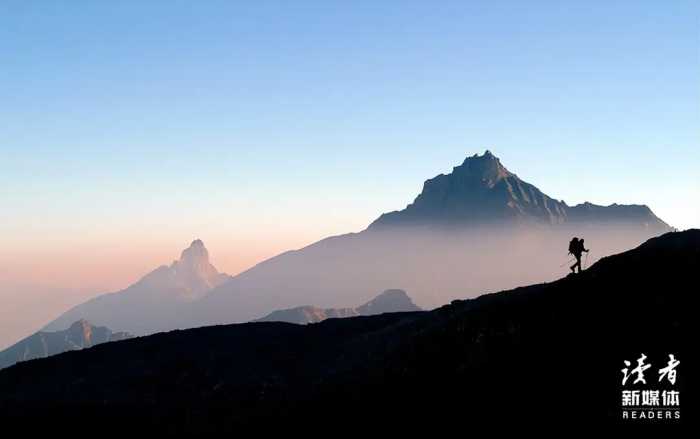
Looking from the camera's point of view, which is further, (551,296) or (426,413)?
(551,296)

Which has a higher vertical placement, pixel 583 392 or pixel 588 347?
pixel 588 347

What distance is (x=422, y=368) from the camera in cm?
2888

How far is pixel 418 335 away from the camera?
3781cm

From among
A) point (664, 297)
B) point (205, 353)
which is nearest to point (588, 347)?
point (664, 297)

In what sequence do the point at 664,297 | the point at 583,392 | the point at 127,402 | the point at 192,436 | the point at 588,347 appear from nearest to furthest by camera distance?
1. the point at 583,392
2. the point at 588,347
3. the point at 664,297
4. the point at 192,436
5. the point at 127,402

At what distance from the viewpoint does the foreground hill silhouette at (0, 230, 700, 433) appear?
21.8 meters

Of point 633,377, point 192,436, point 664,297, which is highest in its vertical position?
point 664,297

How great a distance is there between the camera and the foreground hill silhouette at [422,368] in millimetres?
21844

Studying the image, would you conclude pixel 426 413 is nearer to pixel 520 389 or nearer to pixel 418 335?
pixel 520 389

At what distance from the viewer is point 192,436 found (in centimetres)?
2936

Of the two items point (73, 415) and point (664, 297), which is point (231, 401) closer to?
point (73, 415)

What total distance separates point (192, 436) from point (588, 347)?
798 inches

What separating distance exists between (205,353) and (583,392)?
36.5 metres

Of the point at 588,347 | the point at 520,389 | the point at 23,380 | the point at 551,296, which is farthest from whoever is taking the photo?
the point at 23,380
